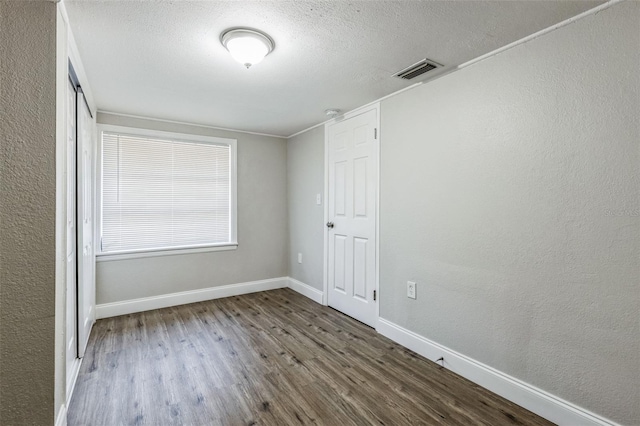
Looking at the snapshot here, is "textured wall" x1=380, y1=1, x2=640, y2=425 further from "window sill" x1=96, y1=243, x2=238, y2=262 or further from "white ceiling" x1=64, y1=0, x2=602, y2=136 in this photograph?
"window sill" x1=96, y1=243, x2=238, y2=262

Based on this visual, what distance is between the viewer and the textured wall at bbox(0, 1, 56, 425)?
130cm

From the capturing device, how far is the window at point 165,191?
11.1ft

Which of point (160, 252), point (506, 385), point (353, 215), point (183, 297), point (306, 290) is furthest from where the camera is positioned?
point (306, 290)

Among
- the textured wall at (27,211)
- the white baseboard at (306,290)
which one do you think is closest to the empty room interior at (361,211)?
the textured wall at (27,211)

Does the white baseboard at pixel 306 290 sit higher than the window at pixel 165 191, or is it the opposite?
the window at pixel 165 191

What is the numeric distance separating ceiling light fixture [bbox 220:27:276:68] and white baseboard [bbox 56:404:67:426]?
2.15m

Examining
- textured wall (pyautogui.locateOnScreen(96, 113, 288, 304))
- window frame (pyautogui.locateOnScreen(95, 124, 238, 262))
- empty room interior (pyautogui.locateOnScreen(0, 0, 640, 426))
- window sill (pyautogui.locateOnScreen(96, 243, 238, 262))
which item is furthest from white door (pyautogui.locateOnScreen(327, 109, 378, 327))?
window sill (pyautogui.locateOnScreen(96, 243, 238, 262))

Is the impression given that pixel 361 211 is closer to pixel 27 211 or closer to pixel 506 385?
pixel 506 385

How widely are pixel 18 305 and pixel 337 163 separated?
2.83 meters

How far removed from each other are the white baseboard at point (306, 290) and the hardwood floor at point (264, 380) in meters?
0.65

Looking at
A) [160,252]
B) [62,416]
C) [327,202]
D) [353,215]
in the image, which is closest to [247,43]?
[353,215]

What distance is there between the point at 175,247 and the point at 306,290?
1.71 meters

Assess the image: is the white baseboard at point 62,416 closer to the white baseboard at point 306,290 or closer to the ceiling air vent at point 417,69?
the white baseboard at point 306,290

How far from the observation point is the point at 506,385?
1.95 m
